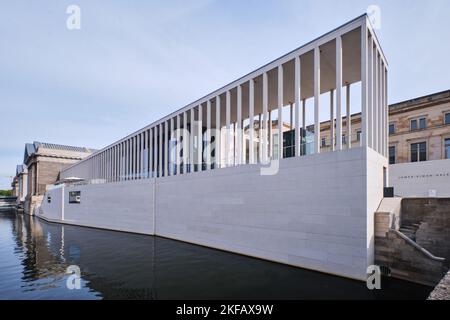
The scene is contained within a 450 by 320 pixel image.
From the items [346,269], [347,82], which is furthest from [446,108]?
[346,269]

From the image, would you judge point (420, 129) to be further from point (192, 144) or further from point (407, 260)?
point (192, 144)

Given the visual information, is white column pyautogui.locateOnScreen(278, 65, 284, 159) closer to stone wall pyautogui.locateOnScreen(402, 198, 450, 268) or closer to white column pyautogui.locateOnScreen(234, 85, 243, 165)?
white column pyautogui.locateOnScreen(234, 85, 243, 165)

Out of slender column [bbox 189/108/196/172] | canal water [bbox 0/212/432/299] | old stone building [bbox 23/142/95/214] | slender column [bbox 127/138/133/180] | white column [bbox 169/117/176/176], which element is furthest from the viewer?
old stone building [bbox 23/142/95/214]

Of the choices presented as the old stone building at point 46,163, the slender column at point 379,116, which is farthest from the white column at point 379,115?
the old stone building at point 46,163

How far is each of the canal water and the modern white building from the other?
1220 mm

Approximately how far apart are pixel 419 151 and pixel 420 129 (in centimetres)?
250

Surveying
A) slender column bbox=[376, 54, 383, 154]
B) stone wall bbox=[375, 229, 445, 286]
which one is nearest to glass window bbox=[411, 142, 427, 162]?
slender column bbox=[376, 54, 383, 154]

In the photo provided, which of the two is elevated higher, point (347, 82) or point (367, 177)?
point (347, 82)

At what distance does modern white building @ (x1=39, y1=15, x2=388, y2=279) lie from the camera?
11031mm

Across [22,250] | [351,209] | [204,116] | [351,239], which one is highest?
[204,116]

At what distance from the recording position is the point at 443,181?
73.6 ft
